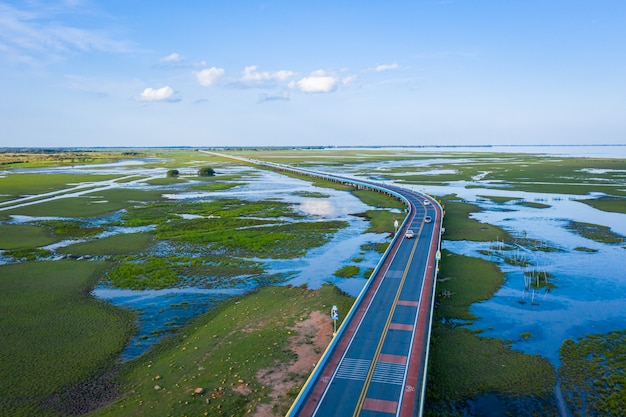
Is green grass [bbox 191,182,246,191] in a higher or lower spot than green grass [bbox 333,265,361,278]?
higher

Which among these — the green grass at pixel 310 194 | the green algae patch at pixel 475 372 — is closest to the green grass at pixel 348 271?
the green algae patch at pixel 475 372

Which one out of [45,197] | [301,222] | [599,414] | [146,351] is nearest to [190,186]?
[45,197]

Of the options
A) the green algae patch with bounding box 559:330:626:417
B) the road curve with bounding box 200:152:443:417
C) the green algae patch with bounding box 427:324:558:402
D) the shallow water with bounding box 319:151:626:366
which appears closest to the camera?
the road curve with bounding box 200:152:443:417

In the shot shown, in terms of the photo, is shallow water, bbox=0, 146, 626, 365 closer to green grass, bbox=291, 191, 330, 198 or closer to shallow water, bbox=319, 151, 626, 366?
shallow water, bbox=319, 151, 626, 366

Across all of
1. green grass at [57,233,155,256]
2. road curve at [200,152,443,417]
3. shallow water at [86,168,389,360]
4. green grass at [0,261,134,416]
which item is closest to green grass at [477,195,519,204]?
shallow water at [86,168,389,360]

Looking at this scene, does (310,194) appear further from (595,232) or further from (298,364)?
(298,364)

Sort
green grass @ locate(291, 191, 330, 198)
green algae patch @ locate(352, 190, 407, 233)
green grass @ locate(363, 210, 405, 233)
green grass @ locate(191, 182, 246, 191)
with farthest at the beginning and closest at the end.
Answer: green grass @ locate(191, 182, 246, 191) < green grass @ locate(291, 191, 330, 198) < green algae patch @ locate(352, 190, 407, 233) < green grass @ locate(363, 210, 405, 233)

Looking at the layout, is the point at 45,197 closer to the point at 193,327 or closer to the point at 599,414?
the point at 193,327
